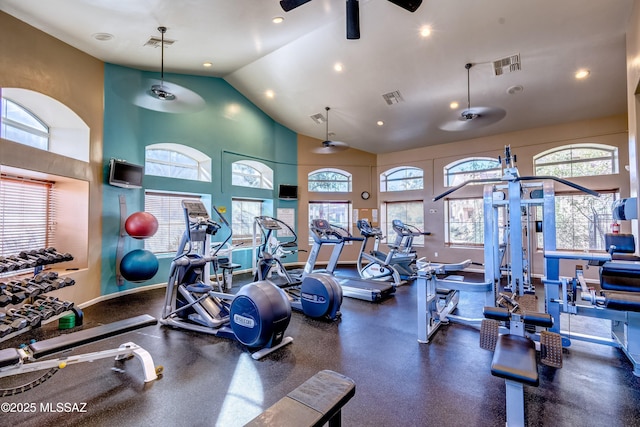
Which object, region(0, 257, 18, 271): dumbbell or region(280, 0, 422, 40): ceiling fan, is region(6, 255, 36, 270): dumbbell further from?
region(280, 0, 422, 40): ceiling fan

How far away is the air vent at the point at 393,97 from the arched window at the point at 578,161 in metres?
3.53

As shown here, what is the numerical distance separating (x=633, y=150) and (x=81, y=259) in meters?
7.67

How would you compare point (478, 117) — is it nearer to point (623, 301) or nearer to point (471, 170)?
point (623, 301)

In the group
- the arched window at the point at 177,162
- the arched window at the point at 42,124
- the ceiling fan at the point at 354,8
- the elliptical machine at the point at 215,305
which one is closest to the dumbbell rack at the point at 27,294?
the elliptical machine at the point at 215,305

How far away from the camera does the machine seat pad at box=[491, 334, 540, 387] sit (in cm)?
150

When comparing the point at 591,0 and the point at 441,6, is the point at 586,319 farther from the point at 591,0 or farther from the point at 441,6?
the point at 441,6

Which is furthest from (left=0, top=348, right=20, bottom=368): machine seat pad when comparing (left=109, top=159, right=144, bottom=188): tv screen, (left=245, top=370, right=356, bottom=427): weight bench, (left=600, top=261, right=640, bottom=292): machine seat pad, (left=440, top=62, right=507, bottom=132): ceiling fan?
(left=440, top=62, right=507, bottom=132): ceiling fan

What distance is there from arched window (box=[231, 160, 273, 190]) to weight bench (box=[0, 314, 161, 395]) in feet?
16.6

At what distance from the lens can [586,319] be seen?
3963 mm

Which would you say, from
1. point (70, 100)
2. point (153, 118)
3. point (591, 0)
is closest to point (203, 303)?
point (70, 100)

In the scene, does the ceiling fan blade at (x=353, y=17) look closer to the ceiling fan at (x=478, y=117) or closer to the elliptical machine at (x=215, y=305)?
the ceiling fan at (x=478, y=117)

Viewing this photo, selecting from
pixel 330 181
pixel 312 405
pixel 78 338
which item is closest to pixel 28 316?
pixel 78 338

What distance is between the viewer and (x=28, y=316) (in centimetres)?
225

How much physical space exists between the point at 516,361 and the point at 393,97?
5.69m
